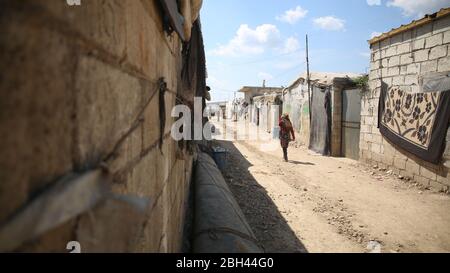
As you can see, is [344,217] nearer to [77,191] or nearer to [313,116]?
[77,191]

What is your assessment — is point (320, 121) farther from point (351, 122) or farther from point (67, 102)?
point (67, 102)

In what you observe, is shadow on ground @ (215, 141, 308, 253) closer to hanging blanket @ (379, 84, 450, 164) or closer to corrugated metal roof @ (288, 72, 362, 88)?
hanging blanket @ (379, 84, 450, 164)

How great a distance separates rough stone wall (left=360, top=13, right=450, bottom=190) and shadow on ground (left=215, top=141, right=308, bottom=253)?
13.2 feet

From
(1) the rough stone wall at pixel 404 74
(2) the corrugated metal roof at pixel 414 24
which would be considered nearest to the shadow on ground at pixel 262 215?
(1) the rough stone wall at pixel 404 74

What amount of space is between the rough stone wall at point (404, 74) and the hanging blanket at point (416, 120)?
22 cm

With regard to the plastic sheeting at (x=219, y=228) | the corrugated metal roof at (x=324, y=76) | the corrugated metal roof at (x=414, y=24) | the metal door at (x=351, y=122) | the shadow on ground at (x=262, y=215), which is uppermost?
the corrugated metal roof at (x=414, y=24)

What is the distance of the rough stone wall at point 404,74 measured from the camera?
6.71 meters

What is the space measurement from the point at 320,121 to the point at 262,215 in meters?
8.03

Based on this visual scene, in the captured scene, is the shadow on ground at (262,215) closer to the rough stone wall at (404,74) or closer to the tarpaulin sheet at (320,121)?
the rough stone wall at (404,74)

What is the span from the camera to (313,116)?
43.0 feet

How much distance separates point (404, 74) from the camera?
26.0ft

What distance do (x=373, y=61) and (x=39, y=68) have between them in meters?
10.5

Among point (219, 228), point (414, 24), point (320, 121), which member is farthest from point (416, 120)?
point (219, 228)
